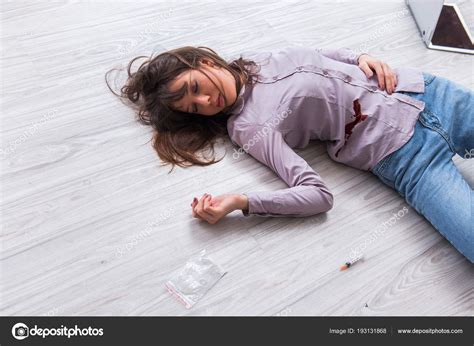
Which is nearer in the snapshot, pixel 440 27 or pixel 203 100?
pixel 203 100

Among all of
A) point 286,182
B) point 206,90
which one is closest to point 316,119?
point 286,182

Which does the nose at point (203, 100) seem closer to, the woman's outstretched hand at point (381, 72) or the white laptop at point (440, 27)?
the woman's outstretched hand at point (381, 72)

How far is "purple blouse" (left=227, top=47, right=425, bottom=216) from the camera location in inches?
46.8

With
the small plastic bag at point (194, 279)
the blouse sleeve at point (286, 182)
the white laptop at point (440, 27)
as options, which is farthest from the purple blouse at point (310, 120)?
the white laptop at point (440, 27)

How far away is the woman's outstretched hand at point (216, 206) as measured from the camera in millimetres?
1165

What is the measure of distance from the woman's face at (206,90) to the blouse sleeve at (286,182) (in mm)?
87

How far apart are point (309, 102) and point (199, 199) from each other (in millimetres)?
355

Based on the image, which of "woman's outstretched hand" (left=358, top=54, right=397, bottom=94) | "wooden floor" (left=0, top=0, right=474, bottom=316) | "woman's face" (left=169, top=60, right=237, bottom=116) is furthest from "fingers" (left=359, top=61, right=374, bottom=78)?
"woman's face" (left=169, top=60, right=237, bottom=116)

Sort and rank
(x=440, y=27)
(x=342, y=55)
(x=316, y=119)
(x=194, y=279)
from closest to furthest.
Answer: (x=194, y=279) < (x=316, y=119) < (x=342, y=55) < (x=440, y=27)

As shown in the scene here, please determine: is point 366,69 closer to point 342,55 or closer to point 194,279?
point 342,55

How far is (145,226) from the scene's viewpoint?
3.96 feet

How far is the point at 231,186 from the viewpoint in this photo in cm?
128

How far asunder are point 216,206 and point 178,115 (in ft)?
0.88
